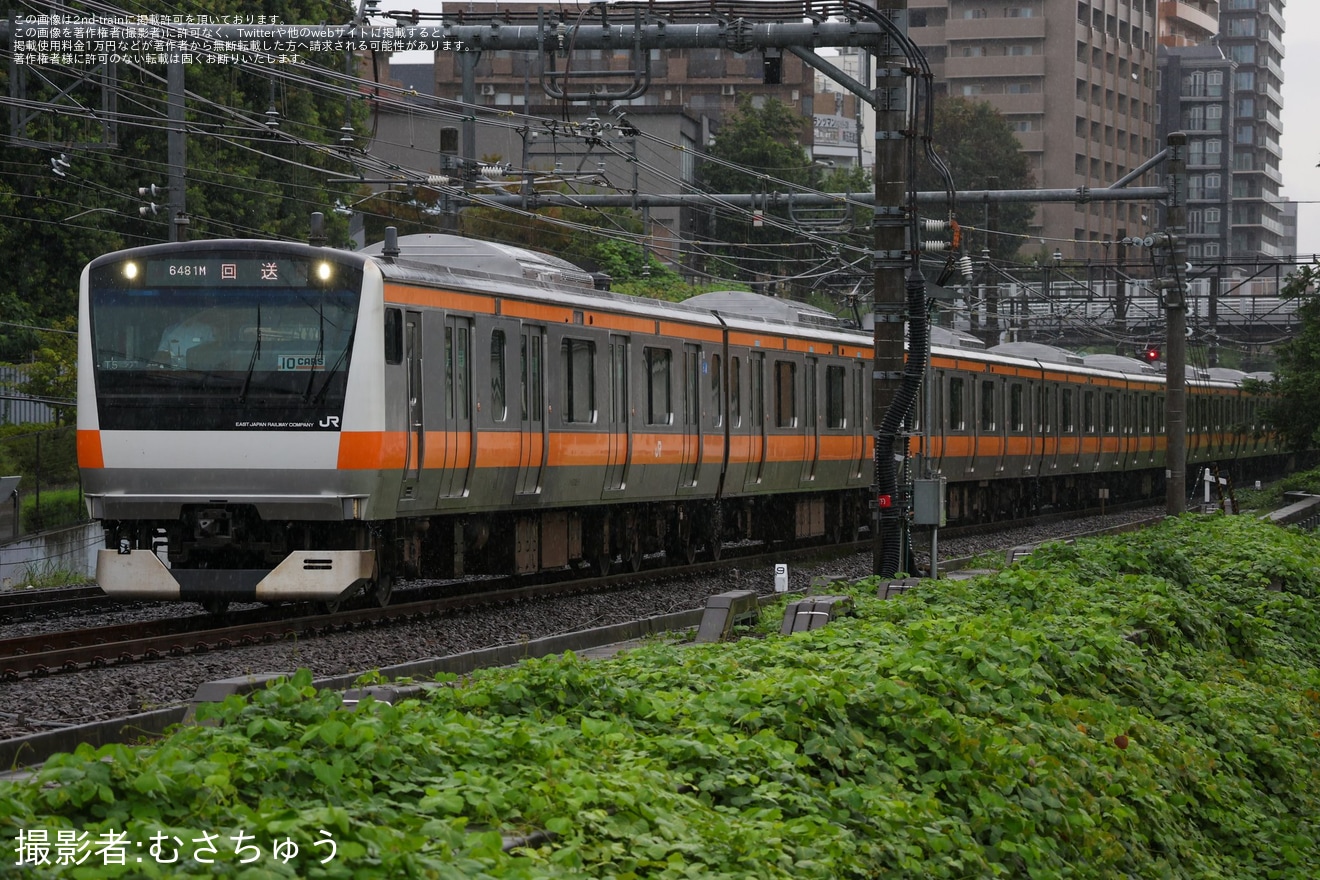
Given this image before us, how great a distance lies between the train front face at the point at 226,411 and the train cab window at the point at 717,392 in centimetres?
806

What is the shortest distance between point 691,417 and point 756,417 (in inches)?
85.0

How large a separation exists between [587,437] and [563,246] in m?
35.1

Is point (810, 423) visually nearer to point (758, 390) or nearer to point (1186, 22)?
point (758, 390)

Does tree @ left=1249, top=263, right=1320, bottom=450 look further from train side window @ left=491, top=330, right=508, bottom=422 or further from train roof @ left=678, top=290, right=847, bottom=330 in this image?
train side window @ left=491, top=330, right=508, bottom=422

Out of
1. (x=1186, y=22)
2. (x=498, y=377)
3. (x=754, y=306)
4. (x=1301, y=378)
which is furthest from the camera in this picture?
(x=1186, y=22)

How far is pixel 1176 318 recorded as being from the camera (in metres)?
30.0

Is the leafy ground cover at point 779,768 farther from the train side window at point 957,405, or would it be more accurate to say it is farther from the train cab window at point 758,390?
the train side window at point 957,405

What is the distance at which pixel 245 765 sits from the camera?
230 inches

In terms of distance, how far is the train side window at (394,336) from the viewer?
1503cm

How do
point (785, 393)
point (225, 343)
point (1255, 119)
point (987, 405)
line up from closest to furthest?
point (225, 343) → point (785, 393) → point (987, 405) → point (1255, 119)

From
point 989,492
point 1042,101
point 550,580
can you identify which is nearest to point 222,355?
point 550,580

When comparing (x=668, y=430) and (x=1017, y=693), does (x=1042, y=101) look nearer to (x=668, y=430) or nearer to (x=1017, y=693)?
(x=668, y=430)

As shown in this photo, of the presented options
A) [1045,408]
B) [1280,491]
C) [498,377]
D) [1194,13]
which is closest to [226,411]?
[498,377]

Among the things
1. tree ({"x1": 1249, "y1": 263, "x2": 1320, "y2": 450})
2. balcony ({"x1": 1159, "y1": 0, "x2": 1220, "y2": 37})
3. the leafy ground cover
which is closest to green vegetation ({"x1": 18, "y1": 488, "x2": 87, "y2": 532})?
the leafy ground cover
